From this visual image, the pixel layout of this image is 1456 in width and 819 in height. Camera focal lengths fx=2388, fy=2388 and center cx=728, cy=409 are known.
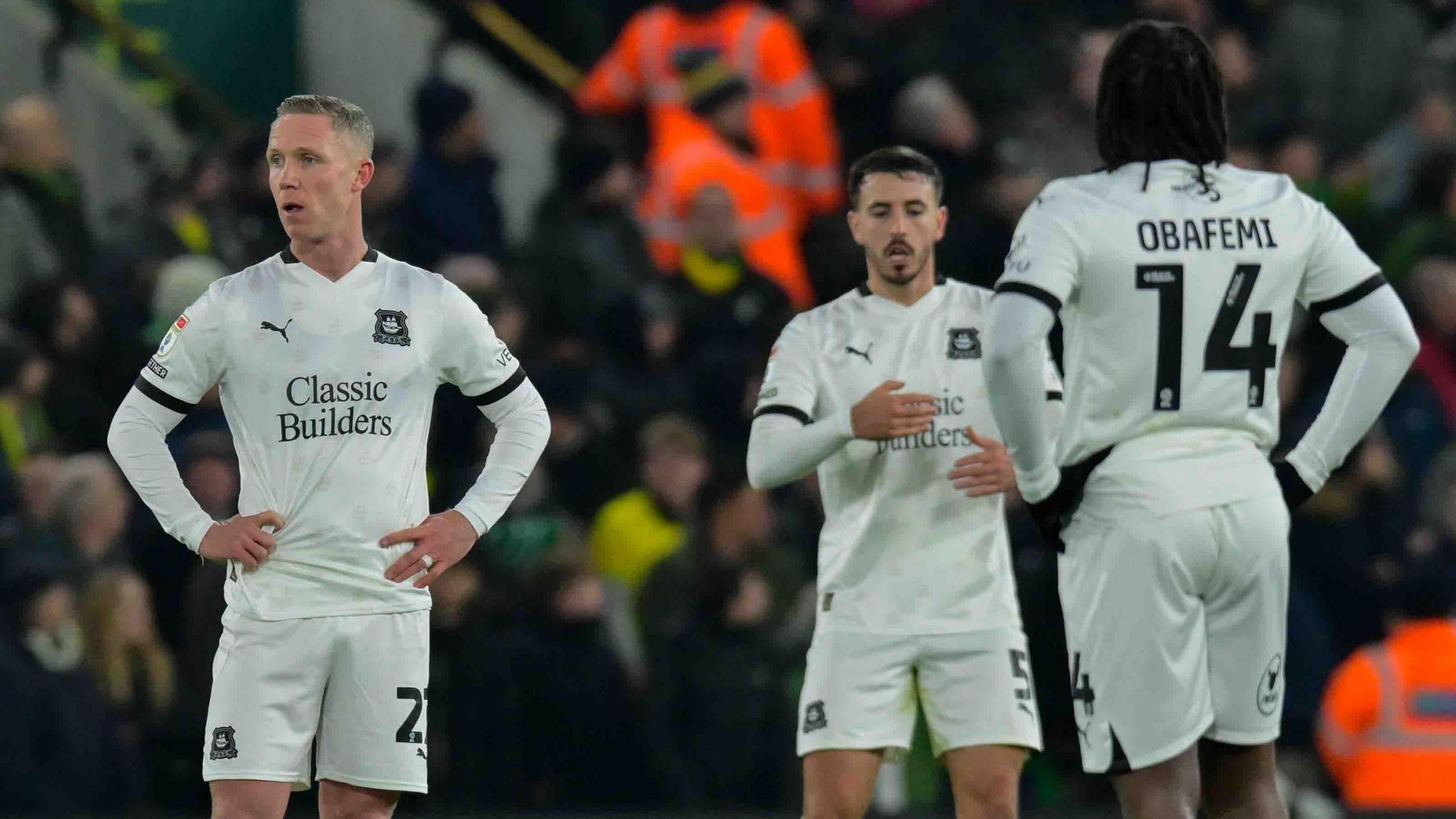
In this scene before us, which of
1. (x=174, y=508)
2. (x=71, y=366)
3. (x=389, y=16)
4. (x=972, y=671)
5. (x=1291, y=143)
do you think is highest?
(x=389, y=16)

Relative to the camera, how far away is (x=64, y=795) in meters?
8.90

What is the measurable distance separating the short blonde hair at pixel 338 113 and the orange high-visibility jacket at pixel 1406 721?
466cm

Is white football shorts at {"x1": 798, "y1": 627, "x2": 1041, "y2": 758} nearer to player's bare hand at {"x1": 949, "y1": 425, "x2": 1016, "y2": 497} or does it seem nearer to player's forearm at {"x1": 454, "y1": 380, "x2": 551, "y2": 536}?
player's bare hand at {"x1": 949, "y1": 425, "x2": 1016, "y2": 497}

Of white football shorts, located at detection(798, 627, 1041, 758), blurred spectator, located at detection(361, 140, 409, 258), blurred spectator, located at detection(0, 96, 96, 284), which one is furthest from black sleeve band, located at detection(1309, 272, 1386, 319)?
blurred spectator, located at detection(0, 96, 96, 284)

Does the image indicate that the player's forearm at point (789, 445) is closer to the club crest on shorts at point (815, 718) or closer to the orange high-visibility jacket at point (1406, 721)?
the club crest on shorts at point (815, 718)

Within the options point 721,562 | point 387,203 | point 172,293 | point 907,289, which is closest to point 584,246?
point 387,203

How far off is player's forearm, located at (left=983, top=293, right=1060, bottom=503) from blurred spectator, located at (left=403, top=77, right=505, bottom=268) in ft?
18.8

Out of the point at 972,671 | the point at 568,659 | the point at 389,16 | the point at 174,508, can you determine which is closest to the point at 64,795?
the point at 568,659

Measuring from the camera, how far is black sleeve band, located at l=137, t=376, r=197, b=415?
5992 mm

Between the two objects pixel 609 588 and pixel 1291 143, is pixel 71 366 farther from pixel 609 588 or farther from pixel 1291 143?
pixel 1291 143

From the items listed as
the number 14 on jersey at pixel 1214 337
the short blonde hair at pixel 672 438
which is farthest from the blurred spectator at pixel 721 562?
the number 14 on jersey at pixel 1214 337

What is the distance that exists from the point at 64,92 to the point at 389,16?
5.46 ft

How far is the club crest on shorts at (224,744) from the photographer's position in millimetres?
5777

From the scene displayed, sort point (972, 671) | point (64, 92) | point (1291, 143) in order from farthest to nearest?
point (64, 92)
point (1291, 143)
point (972, 671)
